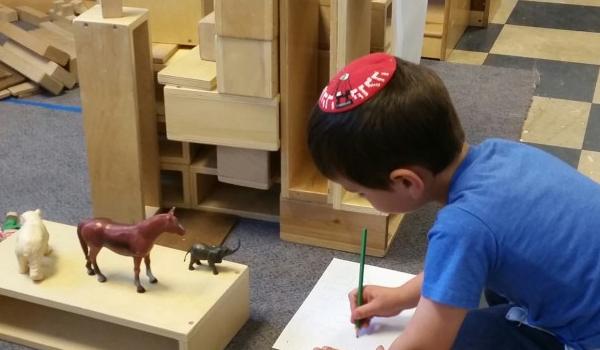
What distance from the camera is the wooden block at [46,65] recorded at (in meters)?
2.11

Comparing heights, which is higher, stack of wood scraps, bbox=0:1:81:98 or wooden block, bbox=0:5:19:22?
wooden block, bbox=0:5:19:22

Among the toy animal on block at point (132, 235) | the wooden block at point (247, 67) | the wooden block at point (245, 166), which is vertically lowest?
the wooden block at point (245, 166)

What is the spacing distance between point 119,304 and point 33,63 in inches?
47.8

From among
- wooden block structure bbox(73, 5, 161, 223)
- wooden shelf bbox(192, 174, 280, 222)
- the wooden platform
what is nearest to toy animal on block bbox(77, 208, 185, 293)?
the wooden platform

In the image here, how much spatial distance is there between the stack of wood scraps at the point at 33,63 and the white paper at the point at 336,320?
118cm

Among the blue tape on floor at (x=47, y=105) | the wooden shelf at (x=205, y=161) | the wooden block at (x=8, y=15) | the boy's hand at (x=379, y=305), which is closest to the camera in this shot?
the boy's hand at (x=379, y=305)

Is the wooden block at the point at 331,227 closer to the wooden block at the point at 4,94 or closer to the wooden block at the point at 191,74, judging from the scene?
the wooden block at the point at 191,74

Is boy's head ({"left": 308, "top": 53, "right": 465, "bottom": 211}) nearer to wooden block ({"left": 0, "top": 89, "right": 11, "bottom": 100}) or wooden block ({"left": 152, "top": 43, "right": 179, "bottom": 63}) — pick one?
wooden block ({"left": 152, "top": 43, "right": 179, "bottom": 63})

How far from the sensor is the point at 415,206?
0.87 metres

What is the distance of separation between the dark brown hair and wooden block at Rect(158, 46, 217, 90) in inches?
22.7

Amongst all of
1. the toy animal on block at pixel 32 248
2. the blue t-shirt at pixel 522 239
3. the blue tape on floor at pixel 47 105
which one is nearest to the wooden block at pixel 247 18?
the toy animal on block at pixel 32 248

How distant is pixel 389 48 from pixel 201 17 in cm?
37

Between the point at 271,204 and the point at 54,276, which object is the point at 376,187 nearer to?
the point at 54,276

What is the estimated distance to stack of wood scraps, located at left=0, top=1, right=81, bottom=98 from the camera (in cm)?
210
